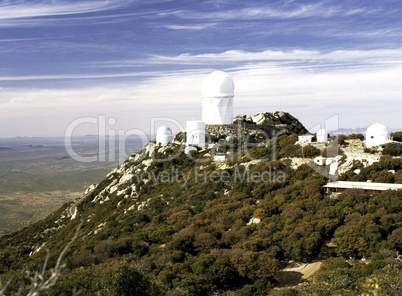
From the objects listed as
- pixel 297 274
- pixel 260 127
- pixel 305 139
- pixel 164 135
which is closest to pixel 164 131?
pixel 164 135

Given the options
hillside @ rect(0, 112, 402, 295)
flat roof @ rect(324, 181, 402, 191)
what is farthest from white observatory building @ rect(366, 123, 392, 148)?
flat roof @ rect(324, 181, 402, 191)

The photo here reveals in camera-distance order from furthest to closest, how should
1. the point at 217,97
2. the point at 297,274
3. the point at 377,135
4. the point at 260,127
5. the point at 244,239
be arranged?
the point at 260,127 → the point at 217,97 → the point at 377,135 → the point at 244,239 → the point at 297,274

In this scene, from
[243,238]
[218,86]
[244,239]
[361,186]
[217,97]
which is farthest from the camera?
[217,97]

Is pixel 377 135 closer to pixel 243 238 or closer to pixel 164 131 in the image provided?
pixel 243 238

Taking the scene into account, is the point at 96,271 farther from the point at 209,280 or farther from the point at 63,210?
the point at 63,210

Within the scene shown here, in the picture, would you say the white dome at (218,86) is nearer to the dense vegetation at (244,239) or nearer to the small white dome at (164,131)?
the small white dome at (164,131)

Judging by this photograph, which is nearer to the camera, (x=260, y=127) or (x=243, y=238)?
(x=243, y=238)

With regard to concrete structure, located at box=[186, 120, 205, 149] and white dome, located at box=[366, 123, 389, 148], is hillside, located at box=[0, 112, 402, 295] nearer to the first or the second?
white dome, located at box=[366, 123, 389, 148]
